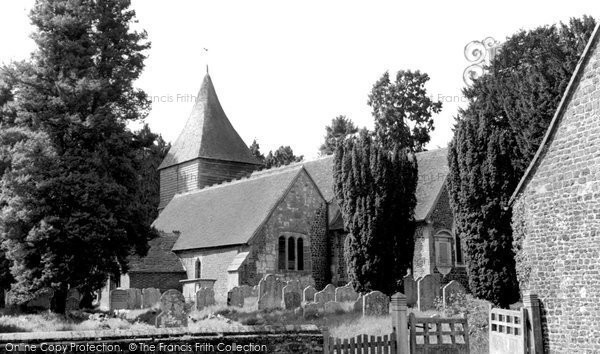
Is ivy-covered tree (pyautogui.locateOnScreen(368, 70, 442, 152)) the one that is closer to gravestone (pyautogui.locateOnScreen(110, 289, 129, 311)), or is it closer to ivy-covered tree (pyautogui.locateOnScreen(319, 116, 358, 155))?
ivy-covered tree (pyautogui.locateOnScreen(319, 116, 358, 155))

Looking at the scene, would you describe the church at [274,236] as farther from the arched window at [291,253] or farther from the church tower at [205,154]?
the church tower at [205,154]

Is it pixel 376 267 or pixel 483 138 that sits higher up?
pixel 483 138

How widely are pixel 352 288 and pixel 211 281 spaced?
8.25 meters

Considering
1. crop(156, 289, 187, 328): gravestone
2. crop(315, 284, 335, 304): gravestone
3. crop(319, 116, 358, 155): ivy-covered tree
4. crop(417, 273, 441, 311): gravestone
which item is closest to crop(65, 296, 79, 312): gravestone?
crop(156, 289, 187, 328): gravestone

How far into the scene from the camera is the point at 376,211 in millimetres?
28141

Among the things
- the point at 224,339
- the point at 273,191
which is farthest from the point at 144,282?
the point at 224,339

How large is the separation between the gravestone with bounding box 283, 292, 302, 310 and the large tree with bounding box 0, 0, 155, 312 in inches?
242

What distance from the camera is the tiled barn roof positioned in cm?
3488

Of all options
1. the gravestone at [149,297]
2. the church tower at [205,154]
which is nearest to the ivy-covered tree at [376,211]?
the gravestone at [149,297]

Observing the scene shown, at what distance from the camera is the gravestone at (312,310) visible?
23719 mm

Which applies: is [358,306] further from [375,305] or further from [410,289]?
[410,289]

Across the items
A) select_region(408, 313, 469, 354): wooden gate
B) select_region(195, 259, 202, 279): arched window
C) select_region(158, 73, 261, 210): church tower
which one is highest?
select_region(158, 73, 261, 210): church tower

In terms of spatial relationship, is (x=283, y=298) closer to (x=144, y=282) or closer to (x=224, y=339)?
(x=144, y=282)

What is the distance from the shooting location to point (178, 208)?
140 feet
